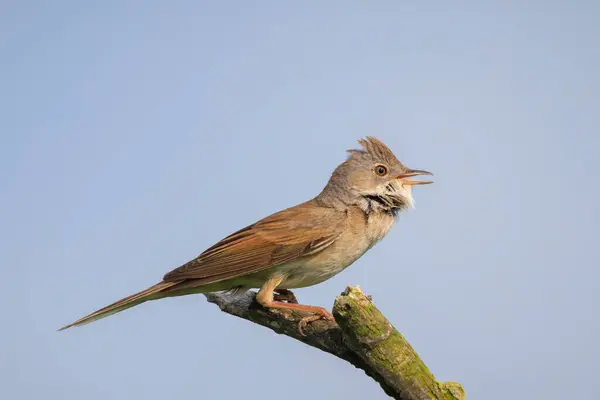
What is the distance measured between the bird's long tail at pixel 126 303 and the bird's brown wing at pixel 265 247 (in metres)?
0.13

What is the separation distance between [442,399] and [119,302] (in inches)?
145

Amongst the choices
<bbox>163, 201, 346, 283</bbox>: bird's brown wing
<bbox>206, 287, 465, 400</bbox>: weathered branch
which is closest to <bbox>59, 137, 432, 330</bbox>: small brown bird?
<bbox>163, 201, 346, 283</bbox>: bird's brown wing

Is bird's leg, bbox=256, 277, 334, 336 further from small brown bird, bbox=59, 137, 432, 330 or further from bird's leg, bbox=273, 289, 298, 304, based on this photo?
bird's leg, bbox=273, 289, 298, 304

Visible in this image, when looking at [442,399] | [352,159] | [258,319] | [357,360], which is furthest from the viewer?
[352,159]

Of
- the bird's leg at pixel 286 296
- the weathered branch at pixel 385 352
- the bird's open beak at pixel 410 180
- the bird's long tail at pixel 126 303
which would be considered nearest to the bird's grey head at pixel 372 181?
the bird's open beak at pixel 410 180

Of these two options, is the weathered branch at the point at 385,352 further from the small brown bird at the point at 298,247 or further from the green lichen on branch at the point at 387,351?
the small brown bird at the point at 298,247

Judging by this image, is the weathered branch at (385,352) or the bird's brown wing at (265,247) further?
the bird's brown wing at (265,247)

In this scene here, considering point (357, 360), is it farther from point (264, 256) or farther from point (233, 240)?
point (233, 240)

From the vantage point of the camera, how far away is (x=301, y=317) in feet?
24.7

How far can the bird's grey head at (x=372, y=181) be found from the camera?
8695mm

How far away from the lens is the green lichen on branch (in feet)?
19.5

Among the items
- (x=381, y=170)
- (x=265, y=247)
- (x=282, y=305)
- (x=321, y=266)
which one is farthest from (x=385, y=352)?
(x=381, y=170)

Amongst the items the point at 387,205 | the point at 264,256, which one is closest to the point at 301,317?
the point at 264,256

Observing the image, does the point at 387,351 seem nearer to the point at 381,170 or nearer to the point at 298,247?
the point at 298,247
